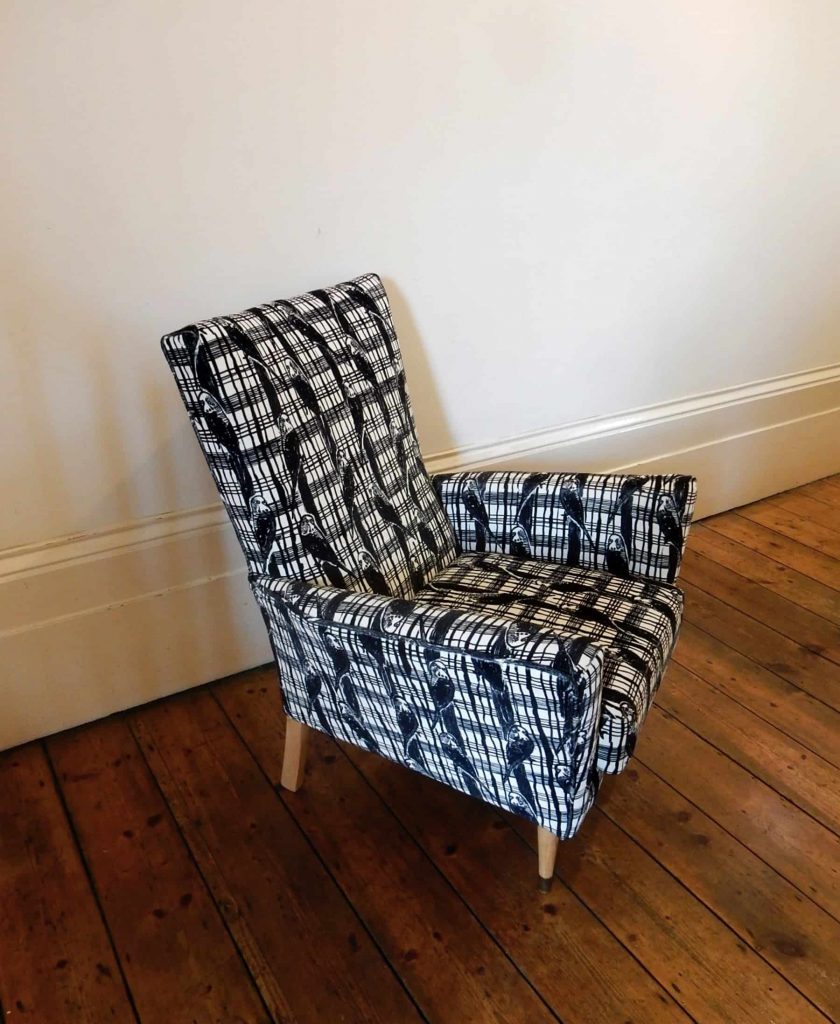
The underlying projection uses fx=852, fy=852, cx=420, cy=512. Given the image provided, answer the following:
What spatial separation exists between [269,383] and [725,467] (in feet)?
6.05

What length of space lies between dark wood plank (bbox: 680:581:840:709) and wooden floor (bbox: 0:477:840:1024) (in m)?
0.02

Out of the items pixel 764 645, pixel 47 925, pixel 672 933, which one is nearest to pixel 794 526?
pixel 764 645

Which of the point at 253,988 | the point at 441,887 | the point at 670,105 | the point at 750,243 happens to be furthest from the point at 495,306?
the point at 253,988

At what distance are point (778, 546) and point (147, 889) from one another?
2.07m

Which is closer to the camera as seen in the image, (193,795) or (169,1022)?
(169,1022)

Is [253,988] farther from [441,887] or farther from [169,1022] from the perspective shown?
[441,887]

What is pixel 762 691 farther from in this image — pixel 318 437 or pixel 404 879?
pixel 318 437

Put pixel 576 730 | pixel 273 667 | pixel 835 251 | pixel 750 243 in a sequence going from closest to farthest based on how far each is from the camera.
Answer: pixel 576 730
pixel 273 667
pixel 750 243
pixel 835 251

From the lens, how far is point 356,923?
4.88ft

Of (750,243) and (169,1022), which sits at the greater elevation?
(750,243)

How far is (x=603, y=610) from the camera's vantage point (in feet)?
5.37

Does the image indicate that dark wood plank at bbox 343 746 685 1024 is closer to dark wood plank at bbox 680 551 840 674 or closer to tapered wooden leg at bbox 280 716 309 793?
tapered wooden leg at bbox 280 716 309 793

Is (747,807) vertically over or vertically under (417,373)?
under

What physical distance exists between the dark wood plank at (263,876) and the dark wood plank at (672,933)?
396 millimetres
